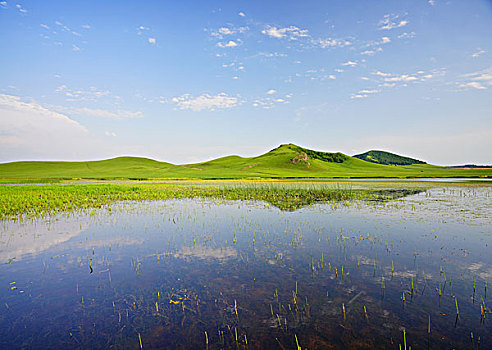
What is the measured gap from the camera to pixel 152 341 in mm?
5984

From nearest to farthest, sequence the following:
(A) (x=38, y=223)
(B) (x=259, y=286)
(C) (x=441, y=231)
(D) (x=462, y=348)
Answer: (D) (x=462, y=348) → (B) (x=259, y=286) → (C) (x=441, y=231) → (A) (x=38, y=223)

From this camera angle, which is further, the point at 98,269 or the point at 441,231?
the point at 441,231

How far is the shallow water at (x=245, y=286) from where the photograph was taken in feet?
20.2

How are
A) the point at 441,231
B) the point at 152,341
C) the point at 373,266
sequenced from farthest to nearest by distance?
the point at 441,231 < the point at 373,266 < the point at 152,341

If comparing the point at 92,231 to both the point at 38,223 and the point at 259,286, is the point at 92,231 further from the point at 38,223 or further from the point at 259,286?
the point at 259,286

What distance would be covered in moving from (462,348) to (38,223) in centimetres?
2311

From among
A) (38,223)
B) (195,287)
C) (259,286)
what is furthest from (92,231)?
(259,286)

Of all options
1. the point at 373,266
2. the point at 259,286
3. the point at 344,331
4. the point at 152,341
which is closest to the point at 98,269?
the point at 152,341

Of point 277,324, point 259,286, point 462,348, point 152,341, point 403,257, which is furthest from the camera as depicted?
point 403,257

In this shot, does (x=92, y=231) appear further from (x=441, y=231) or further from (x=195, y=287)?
(x=441, y=231)

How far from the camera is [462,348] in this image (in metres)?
5.60

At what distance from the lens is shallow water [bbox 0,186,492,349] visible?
6172 millimetres

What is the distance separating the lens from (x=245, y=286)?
8.68 metres

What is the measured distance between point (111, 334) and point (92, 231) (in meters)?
12.1
